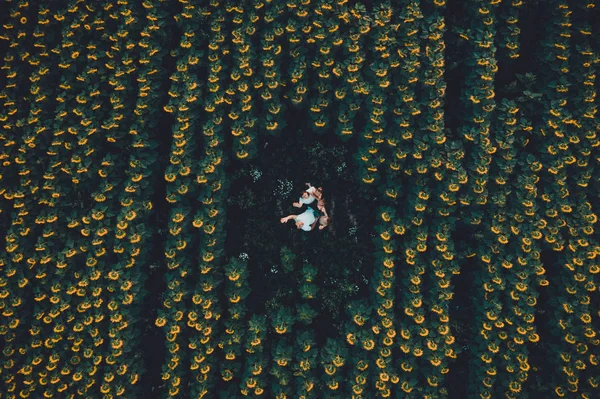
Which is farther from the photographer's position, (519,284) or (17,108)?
(17,108)

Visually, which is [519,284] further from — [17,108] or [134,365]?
[17,108]

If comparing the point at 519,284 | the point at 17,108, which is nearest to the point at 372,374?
the point at 519,284

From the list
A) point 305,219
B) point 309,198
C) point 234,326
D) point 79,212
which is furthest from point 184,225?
point 309,198

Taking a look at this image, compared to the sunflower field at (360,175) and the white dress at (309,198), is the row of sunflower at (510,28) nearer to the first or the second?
the sunflower field at (360,175)

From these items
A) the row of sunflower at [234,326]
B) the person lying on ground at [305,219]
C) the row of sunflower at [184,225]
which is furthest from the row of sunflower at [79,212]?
the person lying on ground at [305,219]

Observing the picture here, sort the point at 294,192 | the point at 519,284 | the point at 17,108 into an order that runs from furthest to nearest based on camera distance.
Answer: the point at 294,192 < the point at 17,108 < the point at 519,284

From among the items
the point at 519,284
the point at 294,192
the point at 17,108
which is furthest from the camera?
the point at 294,192
